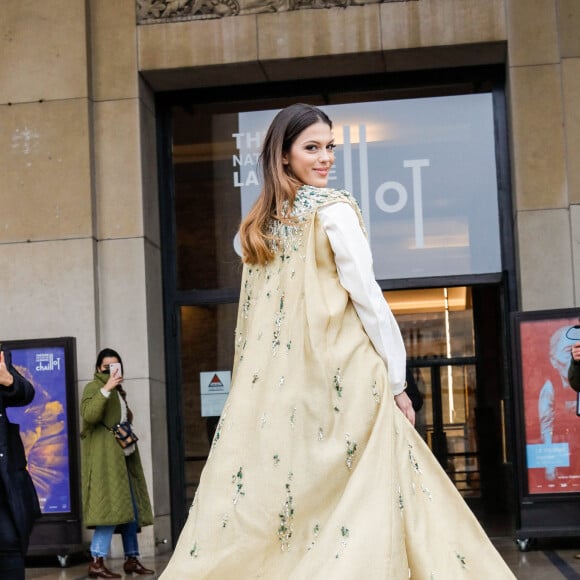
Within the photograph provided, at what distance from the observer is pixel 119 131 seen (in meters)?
10.0

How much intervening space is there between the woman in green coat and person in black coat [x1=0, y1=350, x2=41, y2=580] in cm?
308

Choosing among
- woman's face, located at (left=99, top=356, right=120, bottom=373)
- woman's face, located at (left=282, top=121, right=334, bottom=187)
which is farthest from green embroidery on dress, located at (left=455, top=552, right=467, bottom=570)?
woman's face, located at (left=99, top=356, right=120, bottom=373)

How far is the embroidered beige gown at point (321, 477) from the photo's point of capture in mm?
3627

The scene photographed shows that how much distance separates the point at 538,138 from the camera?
9.55 meters

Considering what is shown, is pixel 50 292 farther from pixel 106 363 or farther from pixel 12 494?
pixel 12 494

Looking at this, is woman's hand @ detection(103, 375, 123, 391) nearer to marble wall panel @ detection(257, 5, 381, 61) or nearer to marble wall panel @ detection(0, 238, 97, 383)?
marble wall panel @ detection(0, 238, 97, 383)

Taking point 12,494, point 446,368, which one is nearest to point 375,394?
point 12,494

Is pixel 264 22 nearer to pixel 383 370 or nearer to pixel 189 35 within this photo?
pixel 189 35

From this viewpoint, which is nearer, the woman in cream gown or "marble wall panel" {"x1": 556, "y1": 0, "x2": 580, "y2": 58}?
the woman in cream gown

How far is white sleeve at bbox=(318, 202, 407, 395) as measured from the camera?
3885mm

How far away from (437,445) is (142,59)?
5066mm

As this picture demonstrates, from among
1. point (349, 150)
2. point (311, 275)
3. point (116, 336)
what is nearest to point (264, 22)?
point (349, 150)

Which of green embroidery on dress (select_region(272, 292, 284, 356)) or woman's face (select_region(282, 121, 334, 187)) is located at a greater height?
woman's face (select_region(282, 121, 334, 187))

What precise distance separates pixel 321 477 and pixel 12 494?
74.8 inches
